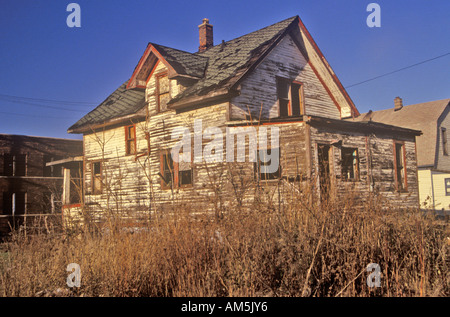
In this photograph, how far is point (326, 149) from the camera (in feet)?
46.0

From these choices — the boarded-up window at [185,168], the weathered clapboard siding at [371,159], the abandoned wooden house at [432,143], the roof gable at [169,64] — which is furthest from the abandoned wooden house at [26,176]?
the abandoned wooden house at [432,143]

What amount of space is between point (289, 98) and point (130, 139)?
6.95 metres

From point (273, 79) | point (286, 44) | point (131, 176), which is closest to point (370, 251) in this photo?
point (273, 79)

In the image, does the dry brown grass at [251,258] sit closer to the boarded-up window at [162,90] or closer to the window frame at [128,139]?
the boarded-up window at [162,90]

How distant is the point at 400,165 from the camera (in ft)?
56.0

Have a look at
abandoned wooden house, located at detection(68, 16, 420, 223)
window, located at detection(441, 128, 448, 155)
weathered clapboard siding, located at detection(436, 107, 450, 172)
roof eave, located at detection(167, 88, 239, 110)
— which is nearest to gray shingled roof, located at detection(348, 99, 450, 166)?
weathered clapboard siding, located at detection(436, 107, 450, 172)

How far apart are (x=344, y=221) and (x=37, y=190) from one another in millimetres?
26165

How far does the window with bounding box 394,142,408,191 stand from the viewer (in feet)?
54.9

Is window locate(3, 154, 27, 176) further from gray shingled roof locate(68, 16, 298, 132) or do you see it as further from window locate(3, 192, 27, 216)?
gray shingled roof locate(68, 16, 298, 132)

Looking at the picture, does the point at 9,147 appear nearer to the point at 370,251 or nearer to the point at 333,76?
the point at 333,76

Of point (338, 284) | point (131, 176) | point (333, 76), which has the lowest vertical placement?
point (338, 284)

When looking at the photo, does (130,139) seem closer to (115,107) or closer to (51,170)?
(115,107)

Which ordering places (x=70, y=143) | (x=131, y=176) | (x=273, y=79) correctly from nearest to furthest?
(x=273, y=79) < (x=131, y=176) < (x=70, y=143)

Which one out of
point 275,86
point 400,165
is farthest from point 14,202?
point 400,165
